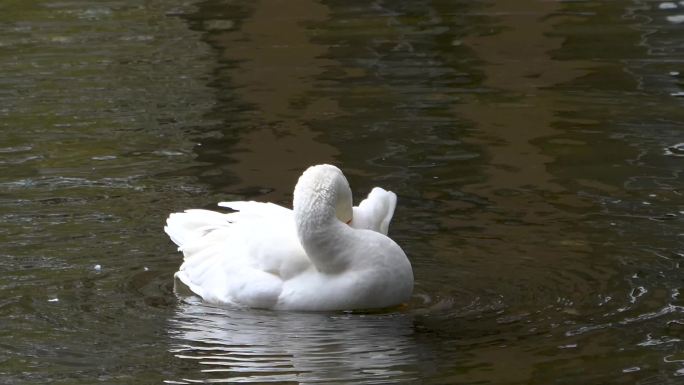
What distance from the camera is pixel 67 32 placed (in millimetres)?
16203

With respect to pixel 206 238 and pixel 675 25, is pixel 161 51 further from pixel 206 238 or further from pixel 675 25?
pixel 206 238

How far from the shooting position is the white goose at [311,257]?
25.2 ft

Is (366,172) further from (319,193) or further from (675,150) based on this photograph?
(319,193)

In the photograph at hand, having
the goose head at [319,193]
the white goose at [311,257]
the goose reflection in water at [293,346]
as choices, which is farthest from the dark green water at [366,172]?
the goose head at [319,193]

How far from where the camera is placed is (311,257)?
778 centimetres

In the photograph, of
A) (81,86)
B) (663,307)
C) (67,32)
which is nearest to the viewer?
(663,307)

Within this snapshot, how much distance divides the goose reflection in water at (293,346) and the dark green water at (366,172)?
2 cm

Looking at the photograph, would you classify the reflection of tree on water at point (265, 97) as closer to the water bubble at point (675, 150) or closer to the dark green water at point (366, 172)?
the dark green water at point (366, 172)

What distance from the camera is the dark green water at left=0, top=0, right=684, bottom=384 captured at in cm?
714

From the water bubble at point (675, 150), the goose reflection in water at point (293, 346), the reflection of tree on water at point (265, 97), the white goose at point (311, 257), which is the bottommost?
the reflection of tree on water at point (265, 97)

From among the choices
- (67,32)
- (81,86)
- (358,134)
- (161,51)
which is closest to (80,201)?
(358,134)

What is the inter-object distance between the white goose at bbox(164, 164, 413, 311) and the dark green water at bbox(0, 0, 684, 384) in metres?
0.12

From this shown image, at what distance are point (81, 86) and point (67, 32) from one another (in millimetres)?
2754

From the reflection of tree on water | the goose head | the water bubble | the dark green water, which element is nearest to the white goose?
the goose head
